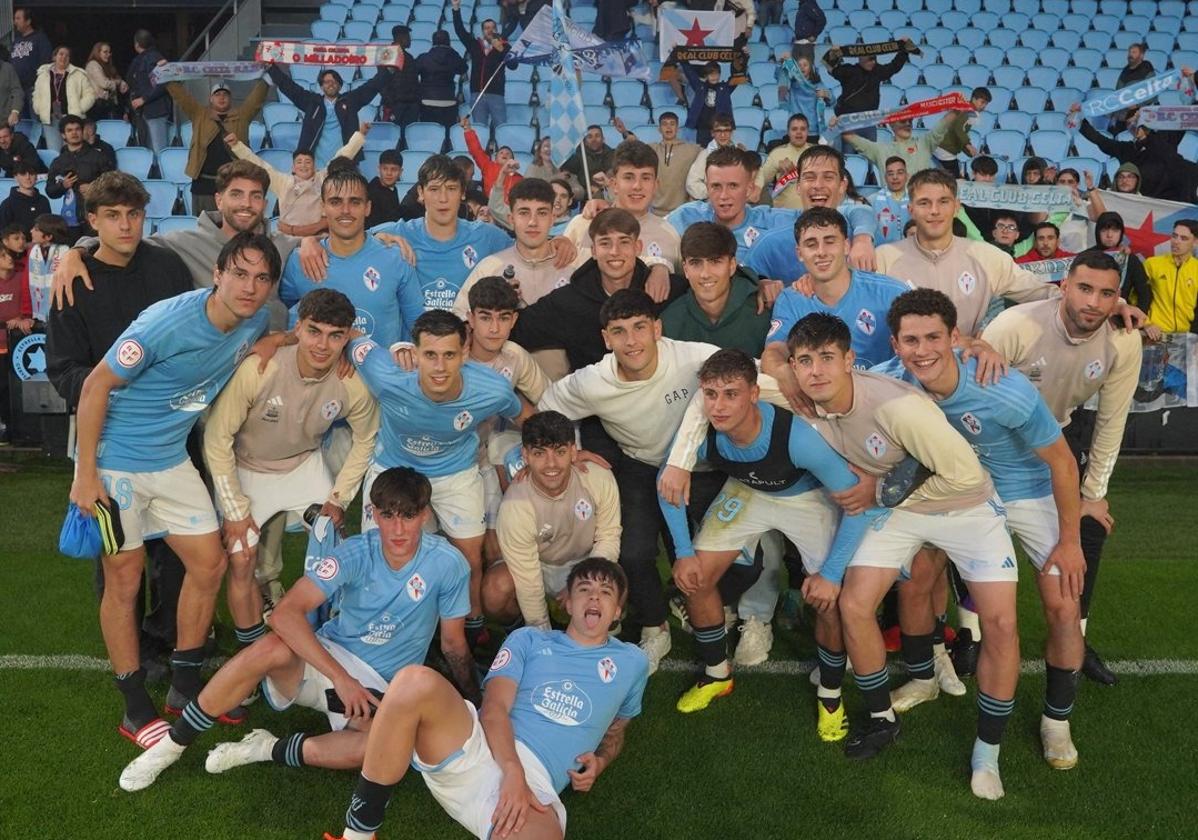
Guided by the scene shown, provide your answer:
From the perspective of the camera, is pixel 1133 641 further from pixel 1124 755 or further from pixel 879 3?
pixel 879 3

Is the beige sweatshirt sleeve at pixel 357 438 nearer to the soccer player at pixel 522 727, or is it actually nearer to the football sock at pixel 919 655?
the soccer player at pixel 522 727

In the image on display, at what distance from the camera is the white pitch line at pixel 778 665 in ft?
19.0

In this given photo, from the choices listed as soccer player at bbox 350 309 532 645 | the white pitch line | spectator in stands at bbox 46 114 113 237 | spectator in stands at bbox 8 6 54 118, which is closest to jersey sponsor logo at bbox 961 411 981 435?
the white pitch line

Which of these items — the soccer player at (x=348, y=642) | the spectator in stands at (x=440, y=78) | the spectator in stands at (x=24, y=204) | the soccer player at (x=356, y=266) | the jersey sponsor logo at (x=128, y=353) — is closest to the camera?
the soccer player at (x=348, y=642)

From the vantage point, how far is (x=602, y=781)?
482 cm

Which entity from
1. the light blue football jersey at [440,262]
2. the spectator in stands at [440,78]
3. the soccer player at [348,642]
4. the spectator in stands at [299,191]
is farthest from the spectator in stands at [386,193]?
the soccer player at [348,642]

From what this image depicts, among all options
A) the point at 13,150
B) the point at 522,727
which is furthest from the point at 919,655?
the point at 13,150

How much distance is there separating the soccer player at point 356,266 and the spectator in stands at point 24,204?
7425 mm

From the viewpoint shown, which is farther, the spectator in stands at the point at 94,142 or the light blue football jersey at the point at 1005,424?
the spectator in stands at the point at 94,142

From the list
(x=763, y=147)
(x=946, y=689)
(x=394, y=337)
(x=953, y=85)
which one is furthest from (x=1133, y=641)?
(x=953, y=85)

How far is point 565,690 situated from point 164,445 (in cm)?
216

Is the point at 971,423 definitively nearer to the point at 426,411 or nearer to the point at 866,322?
the point at 866,322

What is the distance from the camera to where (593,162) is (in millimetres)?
11844

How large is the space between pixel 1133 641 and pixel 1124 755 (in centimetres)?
144
